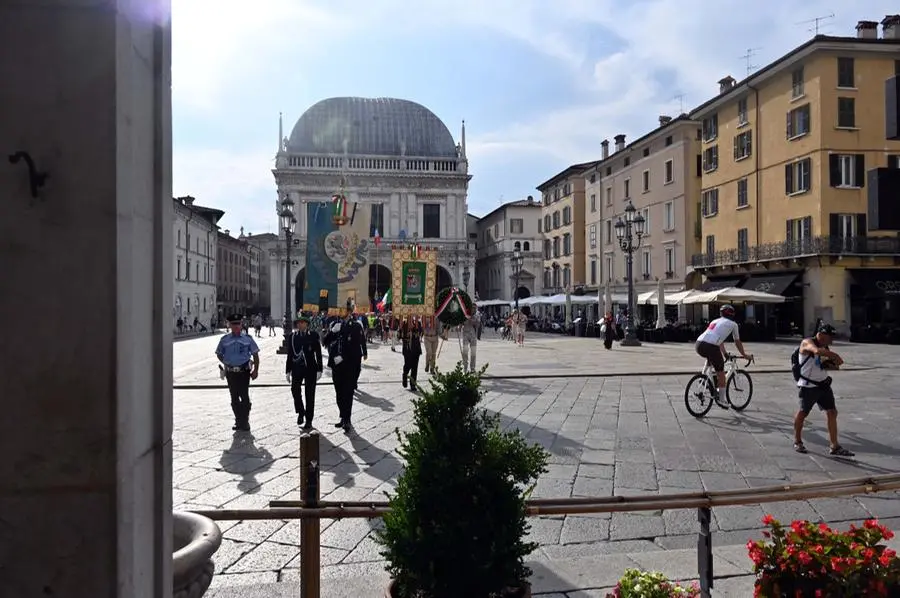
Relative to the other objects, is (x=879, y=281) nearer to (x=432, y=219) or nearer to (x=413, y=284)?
(x=413, y=284)

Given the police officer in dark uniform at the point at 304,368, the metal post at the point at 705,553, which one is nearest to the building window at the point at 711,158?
the police officer in dark uniform at the point at 304,368

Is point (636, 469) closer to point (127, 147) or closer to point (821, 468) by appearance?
point (821, 468)

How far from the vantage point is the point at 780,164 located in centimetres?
2884

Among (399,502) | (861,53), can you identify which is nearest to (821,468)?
(399,502)

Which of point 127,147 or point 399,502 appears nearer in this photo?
point 127,147

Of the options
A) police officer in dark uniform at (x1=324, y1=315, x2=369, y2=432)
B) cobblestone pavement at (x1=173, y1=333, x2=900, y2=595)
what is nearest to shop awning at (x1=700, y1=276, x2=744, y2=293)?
cobblestone pavement at (x1=173, y1=333, x2=900, y2=595)

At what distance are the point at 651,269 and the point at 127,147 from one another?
40551 mm

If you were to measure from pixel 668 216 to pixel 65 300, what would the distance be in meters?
39.6

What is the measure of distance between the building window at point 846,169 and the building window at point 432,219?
36131 millimetres

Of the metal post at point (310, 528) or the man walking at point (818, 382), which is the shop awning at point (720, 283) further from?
the metal post at point (310, 528)

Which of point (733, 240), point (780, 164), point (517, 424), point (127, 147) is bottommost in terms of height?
point (517, 424)

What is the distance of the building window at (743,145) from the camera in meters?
30.8

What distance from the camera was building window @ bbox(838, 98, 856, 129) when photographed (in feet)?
86.5

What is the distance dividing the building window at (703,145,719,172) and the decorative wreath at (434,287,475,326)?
24356mm
